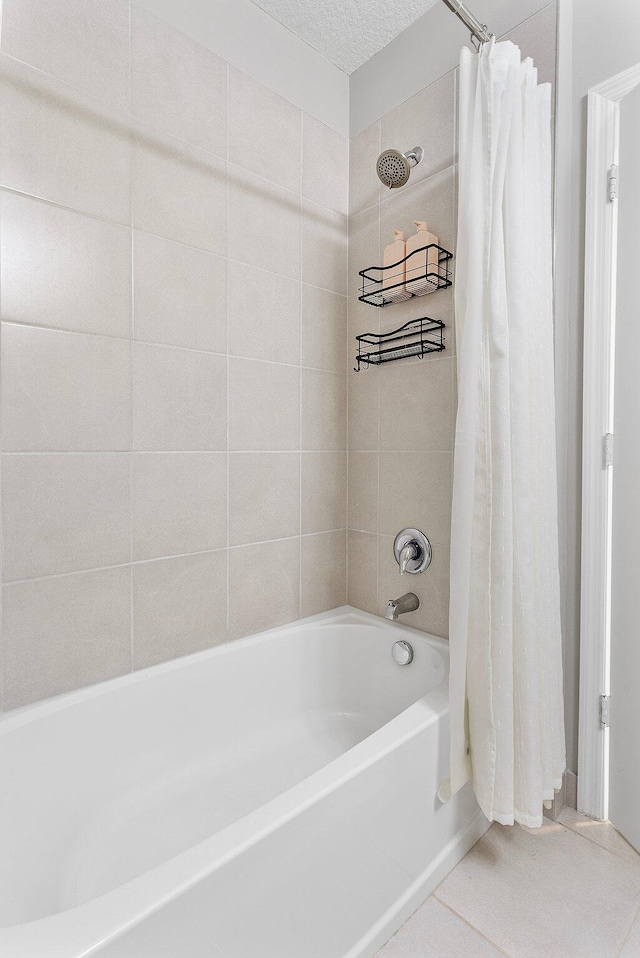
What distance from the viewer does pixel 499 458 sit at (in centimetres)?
123

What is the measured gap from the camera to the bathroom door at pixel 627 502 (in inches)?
53.4

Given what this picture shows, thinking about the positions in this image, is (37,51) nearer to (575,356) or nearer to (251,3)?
(251,3)

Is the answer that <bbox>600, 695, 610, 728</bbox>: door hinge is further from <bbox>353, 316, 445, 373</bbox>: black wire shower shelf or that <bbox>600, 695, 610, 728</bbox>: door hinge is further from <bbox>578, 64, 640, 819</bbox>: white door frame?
<bbox>353, 316, 445, 373</bbox>: black wire shower shelf

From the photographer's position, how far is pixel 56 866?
1121 mm

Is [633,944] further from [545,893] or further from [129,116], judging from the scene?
[129,116]

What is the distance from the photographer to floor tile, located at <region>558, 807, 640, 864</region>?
4.47 feet

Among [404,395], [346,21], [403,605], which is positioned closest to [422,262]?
[404,395]

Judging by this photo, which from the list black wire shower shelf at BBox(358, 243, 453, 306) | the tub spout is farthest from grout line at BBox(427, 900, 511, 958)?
black wire shower shelf at BBox(358, 243, 453, 306)

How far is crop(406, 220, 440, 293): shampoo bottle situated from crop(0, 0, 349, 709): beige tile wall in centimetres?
36

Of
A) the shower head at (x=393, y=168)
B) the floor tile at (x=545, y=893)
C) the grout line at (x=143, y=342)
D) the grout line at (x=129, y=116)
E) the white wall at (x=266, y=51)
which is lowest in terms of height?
the floor tile at (x=545, y=893)

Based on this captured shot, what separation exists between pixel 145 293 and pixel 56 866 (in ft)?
4.71

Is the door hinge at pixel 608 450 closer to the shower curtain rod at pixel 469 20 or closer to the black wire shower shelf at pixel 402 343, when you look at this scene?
the black wire shower shelf at pixel 402 343

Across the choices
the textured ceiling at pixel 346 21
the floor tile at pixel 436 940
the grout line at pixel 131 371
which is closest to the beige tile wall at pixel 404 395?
the textured ceiling at pixel 346 21

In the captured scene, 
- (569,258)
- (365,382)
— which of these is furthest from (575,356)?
(365,382)
